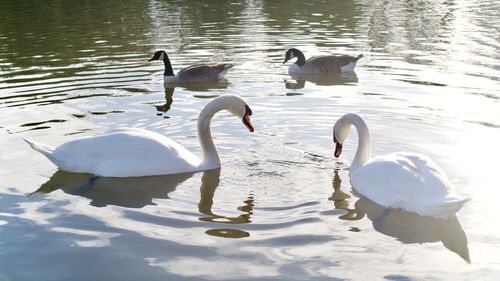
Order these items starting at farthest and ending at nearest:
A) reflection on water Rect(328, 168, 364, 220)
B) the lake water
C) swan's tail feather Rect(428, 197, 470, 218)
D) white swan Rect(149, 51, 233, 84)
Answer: white swan Rect(149, 51, 233, 84) → reflection on water Rect(328, 168, 364, 220) → swan's tail feather Rect(428, 197, 470, 218) → the lake water

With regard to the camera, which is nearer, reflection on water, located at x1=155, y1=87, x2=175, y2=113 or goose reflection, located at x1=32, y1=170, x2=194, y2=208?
goose reflection, located at x1=32, y1=170, x2=194, y2=208

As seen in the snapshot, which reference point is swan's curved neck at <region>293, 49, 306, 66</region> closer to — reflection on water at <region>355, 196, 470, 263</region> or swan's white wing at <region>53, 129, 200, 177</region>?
swan's white wing at <region>53, 129, 200, 177</region>

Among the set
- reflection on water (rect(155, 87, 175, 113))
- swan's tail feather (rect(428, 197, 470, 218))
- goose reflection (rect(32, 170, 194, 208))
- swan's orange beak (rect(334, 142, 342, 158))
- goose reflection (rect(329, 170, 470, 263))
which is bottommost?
reflection on water (rect(155, 87, 175, 113))

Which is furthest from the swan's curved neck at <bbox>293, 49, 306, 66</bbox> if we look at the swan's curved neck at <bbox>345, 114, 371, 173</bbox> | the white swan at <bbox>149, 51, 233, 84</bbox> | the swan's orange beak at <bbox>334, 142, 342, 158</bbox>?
the swan's curved neck at <bbox>345, 114, 371, 173</bbox>

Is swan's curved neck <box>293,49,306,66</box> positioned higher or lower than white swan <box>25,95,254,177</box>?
lower

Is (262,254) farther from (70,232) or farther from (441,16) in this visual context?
(441,16)

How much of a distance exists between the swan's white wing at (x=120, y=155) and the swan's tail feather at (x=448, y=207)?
335 centimetres

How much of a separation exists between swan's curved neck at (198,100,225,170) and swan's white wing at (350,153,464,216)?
2.04 m

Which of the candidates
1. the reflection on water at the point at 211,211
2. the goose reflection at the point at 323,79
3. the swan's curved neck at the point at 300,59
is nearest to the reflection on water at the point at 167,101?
the goose reflection at the point at 323,79

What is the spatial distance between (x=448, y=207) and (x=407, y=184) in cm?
58

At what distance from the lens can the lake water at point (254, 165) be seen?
21.0 feet

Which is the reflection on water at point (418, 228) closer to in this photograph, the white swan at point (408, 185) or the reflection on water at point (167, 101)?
the white swan at point (408, 185)

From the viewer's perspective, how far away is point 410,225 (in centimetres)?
722

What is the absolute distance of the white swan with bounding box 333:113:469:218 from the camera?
22.8ft
